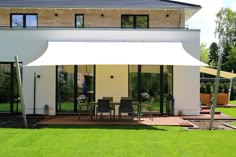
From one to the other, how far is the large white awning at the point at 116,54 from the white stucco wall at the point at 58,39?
2.06 ft

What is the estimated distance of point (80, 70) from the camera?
73.3ft

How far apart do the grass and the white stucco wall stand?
660cm

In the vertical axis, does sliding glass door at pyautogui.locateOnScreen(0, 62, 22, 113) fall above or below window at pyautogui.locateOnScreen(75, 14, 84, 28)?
below

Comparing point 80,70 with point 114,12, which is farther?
point 114,12

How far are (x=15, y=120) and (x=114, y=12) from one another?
10.8m

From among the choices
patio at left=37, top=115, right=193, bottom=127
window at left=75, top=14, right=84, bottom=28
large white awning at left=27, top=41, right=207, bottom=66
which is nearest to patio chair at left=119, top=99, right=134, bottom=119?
patio at left=37, top=115, right=193, bottom=127

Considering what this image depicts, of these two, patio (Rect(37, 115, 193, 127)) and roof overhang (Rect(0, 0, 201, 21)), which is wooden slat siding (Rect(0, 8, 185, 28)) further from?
patio (Rect(37, 115, 193, 127))

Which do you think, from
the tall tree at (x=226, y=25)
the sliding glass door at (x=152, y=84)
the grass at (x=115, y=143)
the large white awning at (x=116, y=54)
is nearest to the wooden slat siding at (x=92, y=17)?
the sliding glass door at (x=152, y=84)

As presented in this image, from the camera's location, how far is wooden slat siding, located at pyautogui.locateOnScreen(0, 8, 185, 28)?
89.2 feet

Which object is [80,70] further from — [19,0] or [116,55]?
[19,0]

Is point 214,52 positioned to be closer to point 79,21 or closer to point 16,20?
point 79,21

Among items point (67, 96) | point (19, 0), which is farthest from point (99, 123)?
point (19, 0)

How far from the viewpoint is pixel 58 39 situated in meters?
22.2

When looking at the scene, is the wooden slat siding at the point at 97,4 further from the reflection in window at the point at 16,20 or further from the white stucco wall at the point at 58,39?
the white stucco wall at the point at 58,39
